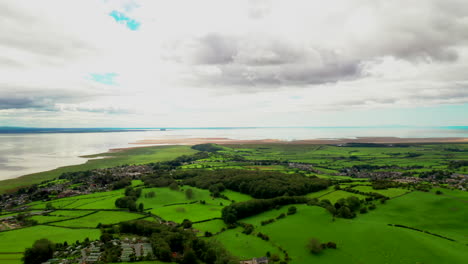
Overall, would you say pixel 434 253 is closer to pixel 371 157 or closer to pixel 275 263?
pixel 275 263

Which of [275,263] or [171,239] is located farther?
[171,239]

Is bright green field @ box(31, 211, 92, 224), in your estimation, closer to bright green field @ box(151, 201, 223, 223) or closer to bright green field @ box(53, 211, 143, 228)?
bright green field @ box(53, 211, 143, 228)

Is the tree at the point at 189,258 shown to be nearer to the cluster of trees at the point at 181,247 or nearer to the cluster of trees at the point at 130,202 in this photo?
the cluster of trees at the point at 181,247

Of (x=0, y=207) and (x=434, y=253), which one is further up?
(x=434, y=253)

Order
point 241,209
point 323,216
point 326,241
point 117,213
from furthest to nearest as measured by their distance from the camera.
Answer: point 117,213
point 241,209
point 323,216
point 326,241

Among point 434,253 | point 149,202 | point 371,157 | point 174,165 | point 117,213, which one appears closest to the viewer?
point 434,253

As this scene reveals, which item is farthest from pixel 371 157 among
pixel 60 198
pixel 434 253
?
pixel 60 198

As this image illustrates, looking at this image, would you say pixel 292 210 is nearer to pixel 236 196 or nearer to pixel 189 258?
pixel 236 196

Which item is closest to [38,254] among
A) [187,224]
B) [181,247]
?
[181,247]
